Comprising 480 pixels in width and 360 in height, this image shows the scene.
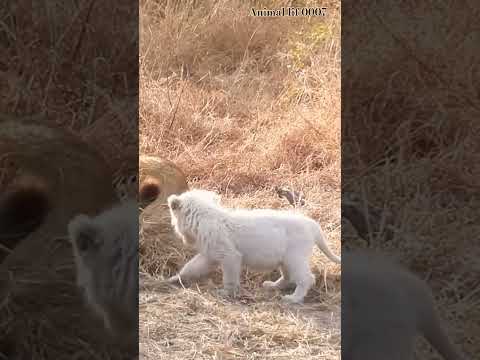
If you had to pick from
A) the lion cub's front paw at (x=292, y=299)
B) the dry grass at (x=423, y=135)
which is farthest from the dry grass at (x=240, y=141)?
the dry grass at (x=423, y=135)

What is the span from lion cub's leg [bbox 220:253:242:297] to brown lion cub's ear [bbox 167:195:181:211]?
0.23 m

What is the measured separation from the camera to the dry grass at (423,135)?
98.7 inches

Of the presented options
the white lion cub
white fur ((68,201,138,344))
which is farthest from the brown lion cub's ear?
white fur ((68,201,138,344))

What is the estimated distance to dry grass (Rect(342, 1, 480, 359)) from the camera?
251cm

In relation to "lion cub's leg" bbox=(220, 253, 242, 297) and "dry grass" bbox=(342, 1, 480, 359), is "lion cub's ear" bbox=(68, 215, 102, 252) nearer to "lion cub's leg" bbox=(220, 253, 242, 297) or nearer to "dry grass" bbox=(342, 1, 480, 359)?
"lion cub's leg" bbox=(220, 253, 242, 297)

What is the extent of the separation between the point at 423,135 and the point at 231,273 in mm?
740

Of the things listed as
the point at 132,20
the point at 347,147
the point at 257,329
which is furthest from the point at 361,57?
the point at 257,329

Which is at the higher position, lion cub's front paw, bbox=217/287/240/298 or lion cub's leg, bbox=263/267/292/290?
lion cub's leg, bbox=263/267/292/290

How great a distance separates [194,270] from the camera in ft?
8.84

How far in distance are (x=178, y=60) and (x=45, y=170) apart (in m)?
0.55

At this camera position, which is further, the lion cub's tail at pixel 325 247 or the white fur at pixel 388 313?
the lion cub's tail at pixel 325 247

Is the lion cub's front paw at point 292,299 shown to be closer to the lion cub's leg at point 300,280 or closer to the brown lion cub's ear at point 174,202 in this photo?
the lion cub's leg at point 300,280

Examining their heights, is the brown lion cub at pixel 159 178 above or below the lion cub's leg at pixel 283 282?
above

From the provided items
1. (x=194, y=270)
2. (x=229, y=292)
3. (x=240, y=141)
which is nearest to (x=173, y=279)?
(x=194, y=270)
